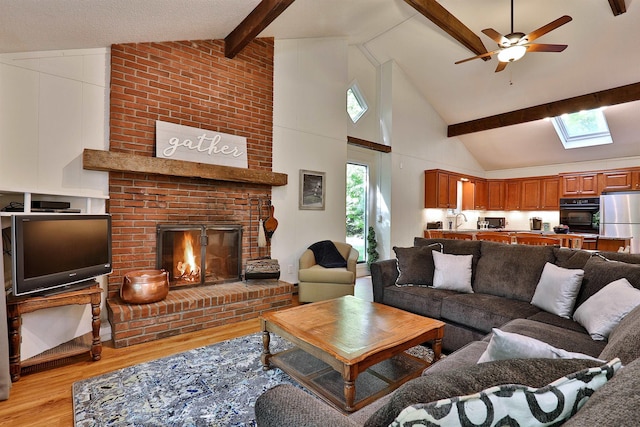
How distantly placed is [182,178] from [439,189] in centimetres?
532

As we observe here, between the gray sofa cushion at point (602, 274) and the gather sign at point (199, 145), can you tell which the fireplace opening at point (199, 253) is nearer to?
the gather sign at point (199, 145)

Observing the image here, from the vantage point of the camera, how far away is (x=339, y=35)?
17.4 feet

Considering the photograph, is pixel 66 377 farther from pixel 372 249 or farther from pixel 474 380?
pixel 372 249

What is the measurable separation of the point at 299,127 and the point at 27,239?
3.48 m

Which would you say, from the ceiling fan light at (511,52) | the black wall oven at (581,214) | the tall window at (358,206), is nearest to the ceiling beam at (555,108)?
the black wall oven at (581,214)

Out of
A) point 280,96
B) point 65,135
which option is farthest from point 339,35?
point 65,135

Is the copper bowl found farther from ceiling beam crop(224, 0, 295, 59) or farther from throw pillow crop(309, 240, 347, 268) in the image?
ceiling beam crop(224, 0, 295, 59)

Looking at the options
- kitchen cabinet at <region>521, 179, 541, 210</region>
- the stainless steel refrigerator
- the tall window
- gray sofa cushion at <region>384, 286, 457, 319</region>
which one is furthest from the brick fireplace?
kitchen cabinet at <region>521, 179, 541, 210</region>

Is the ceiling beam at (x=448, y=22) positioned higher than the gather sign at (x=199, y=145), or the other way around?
the ceiling beam at (x=448, y=22)

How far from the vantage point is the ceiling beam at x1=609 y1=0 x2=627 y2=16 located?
3.96m

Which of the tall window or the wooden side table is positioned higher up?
the tall window

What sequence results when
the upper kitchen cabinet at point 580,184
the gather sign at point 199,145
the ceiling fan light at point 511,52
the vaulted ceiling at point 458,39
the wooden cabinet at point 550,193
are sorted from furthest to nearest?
the wooden cabinet at point 550,193
the upper kitchen cabinet at point 580,184
the ceiling fan light at point 511,52
the gather sign at point 199,145
the vaulted ceiling at point 458,39

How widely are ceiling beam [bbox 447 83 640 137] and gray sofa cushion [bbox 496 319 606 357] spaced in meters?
5.49

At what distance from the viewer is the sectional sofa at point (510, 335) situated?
25.0 inches
